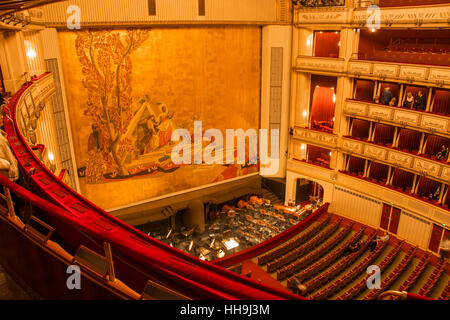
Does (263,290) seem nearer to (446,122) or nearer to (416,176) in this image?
(446,122)

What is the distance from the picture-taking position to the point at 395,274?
1229cm

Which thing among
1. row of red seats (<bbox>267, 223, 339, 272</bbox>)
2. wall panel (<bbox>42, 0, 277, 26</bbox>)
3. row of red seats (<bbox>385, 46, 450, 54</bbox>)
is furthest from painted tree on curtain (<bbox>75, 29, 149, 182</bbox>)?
row of red seats (<bbox>385, 46, 450, 54</bbox>)

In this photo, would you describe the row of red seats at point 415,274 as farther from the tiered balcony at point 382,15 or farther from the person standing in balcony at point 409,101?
the tiered balcony at point 382,15

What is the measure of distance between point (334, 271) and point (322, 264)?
49 cm

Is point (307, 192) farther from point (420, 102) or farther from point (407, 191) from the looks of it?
point (420, 102)

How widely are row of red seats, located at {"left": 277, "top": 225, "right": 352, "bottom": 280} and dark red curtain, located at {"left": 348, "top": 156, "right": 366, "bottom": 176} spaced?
2877 millimetres

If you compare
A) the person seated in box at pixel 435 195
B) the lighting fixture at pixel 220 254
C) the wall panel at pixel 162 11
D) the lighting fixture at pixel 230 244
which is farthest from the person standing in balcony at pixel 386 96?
the lighting fixture at pixel 220 254

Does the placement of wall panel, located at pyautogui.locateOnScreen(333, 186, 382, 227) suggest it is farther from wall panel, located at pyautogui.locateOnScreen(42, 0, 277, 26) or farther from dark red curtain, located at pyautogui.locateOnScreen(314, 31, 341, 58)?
wall panel, located at pyautogui.locateOnScreen(42, 0, 277, 26)

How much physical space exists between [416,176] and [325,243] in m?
4.41

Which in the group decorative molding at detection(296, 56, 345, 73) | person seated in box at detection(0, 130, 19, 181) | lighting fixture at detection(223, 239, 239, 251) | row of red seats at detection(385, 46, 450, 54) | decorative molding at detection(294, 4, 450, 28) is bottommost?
lighting fixture at detection(223, 239, 239, 251)

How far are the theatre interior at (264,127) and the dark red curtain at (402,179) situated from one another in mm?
112

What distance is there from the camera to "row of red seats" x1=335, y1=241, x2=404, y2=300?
11.2 metres

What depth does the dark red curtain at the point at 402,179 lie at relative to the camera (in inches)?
603

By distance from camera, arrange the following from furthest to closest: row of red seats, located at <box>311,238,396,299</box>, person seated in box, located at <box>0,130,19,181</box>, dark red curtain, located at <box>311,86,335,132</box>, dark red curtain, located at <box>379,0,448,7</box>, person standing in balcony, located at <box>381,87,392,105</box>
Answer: dark red curtain, located at <box>311,86,335,132</box>
person standing in balcony, located at <box>381,87,392,105</box>
dark red curtain, located at <box>379,0,448,7</box>
row of red seats, located at <box>311,238,396,299</box>
person seated in box, located at <box>0,130,19,181</box>
